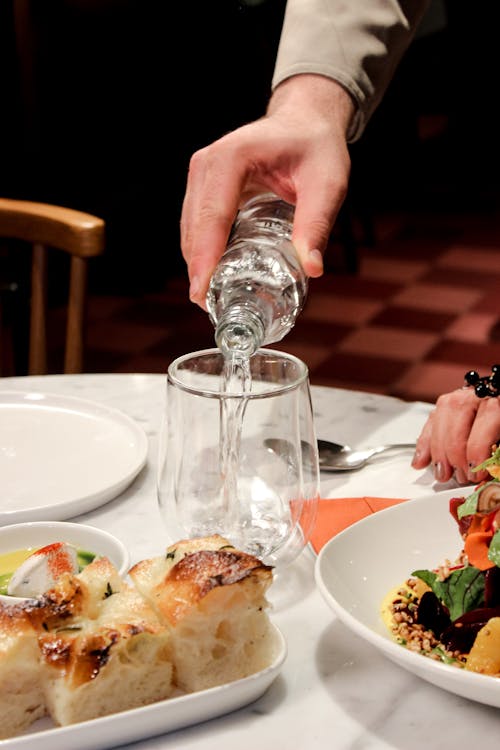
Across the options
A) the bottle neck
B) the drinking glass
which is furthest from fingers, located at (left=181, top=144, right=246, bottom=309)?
the drinking glass

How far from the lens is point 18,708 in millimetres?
821

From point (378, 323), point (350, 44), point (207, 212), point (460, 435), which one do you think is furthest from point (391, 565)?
point (378, 323)

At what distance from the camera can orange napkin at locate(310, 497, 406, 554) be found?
1.18 metres

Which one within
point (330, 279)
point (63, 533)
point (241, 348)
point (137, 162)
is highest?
point (241, 348)

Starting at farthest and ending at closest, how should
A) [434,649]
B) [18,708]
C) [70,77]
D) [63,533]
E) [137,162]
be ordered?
1. [137,162]
2. [70,77]
3. [63,533]
4. [434,649]
5. [18,708]

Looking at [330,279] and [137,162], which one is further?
[330,279]

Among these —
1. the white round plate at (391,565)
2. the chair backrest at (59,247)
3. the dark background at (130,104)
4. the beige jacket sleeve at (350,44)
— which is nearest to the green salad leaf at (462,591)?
the white round plate at (391,565)

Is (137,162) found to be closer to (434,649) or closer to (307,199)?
(307,199)

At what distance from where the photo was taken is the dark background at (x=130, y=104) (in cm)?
427

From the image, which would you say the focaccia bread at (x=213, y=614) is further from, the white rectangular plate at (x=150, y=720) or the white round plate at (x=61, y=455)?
the white round plate at (x=61, y=455)

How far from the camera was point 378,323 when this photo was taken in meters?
4.70

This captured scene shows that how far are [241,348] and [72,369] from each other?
0.96 meters

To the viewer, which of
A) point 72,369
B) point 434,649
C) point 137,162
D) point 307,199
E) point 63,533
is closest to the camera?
point 434,649

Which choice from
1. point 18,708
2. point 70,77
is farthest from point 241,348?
point 70,77
